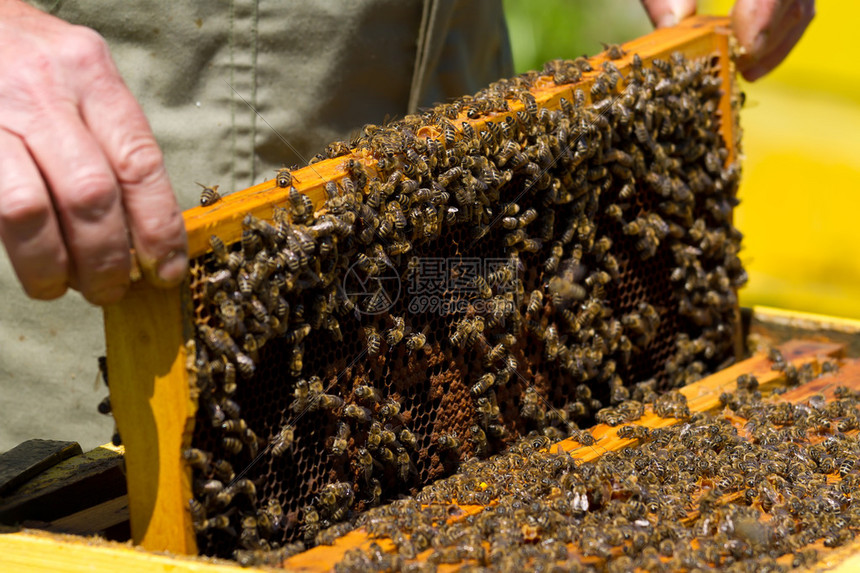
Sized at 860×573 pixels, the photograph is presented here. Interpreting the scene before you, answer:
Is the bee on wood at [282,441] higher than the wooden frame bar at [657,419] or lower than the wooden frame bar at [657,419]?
higher

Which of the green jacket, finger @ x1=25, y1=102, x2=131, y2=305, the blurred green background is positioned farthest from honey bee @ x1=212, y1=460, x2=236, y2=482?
the blurred green background

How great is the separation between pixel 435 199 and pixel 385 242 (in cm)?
22

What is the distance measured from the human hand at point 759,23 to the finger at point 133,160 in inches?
123

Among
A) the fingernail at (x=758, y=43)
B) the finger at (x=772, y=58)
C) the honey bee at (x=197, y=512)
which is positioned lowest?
the honey bee at (x=197, y=512)

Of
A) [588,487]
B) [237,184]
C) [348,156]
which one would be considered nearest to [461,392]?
[588,487]

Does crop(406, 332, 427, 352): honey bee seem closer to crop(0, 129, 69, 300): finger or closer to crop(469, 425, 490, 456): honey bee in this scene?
crop(469, 425, 490, 456): honey bee

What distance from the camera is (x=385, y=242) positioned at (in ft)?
8.81

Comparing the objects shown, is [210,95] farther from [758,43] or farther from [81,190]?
[758,43]

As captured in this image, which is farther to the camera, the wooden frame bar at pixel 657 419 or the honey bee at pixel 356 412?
the honey bee at pixel 356 412

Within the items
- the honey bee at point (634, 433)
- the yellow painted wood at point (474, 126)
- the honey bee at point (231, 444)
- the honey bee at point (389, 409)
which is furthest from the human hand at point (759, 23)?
the honey bee at point (231, 444)

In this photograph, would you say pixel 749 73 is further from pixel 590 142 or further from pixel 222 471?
pixel 222 471

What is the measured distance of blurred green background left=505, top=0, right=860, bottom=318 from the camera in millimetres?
8641

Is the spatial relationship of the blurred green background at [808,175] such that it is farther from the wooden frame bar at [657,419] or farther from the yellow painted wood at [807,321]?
the wooden frame bar at [657,419]

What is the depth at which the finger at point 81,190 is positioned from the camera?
1.79 metres
